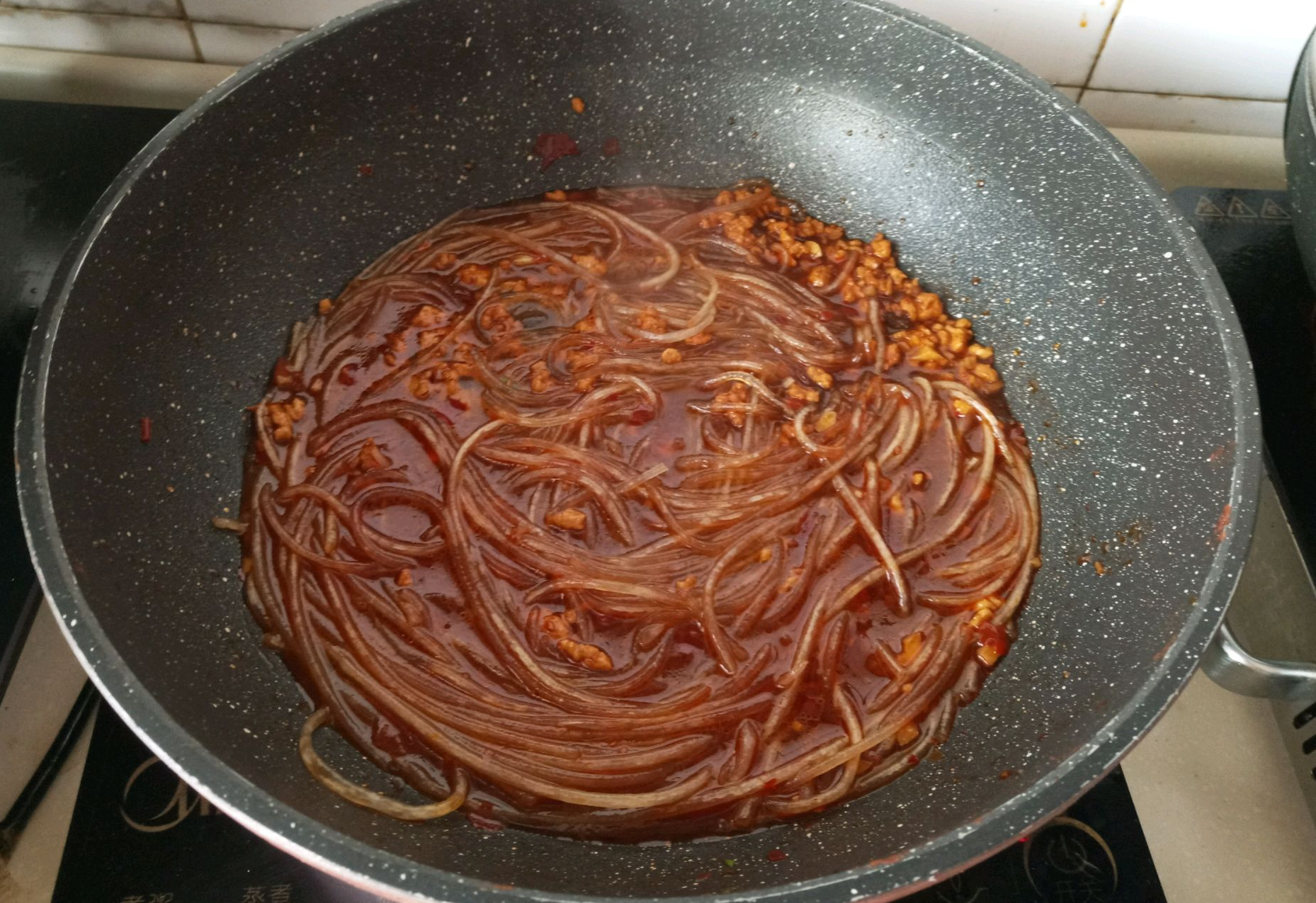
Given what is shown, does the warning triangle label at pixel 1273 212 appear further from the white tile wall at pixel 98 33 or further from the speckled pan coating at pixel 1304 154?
the white tile wall at pixel 98 33

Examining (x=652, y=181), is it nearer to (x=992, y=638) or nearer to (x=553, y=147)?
(x=553, y=147)

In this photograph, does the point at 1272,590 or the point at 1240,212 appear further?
the point at 1240,212

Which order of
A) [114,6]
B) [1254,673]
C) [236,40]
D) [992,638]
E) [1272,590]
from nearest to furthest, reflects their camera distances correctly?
[1254,673] → [992,638] → [1272,590] → [114,6] → [236,40]

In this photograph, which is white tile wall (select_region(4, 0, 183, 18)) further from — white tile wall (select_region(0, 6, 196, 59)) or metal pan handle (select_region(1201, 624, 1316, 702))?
metal pan handle (select_region(1201, 624, 1316, 702))

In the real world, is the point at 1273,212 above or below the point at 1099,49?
below

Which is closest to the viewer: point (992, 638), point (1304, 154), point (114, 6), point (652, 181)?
point (1304, 154)

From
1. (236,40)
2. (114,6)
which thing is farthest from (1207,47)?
(114,6)

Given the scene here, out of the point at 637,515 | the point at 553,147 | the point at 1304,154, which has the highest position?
the point at 1304,154
